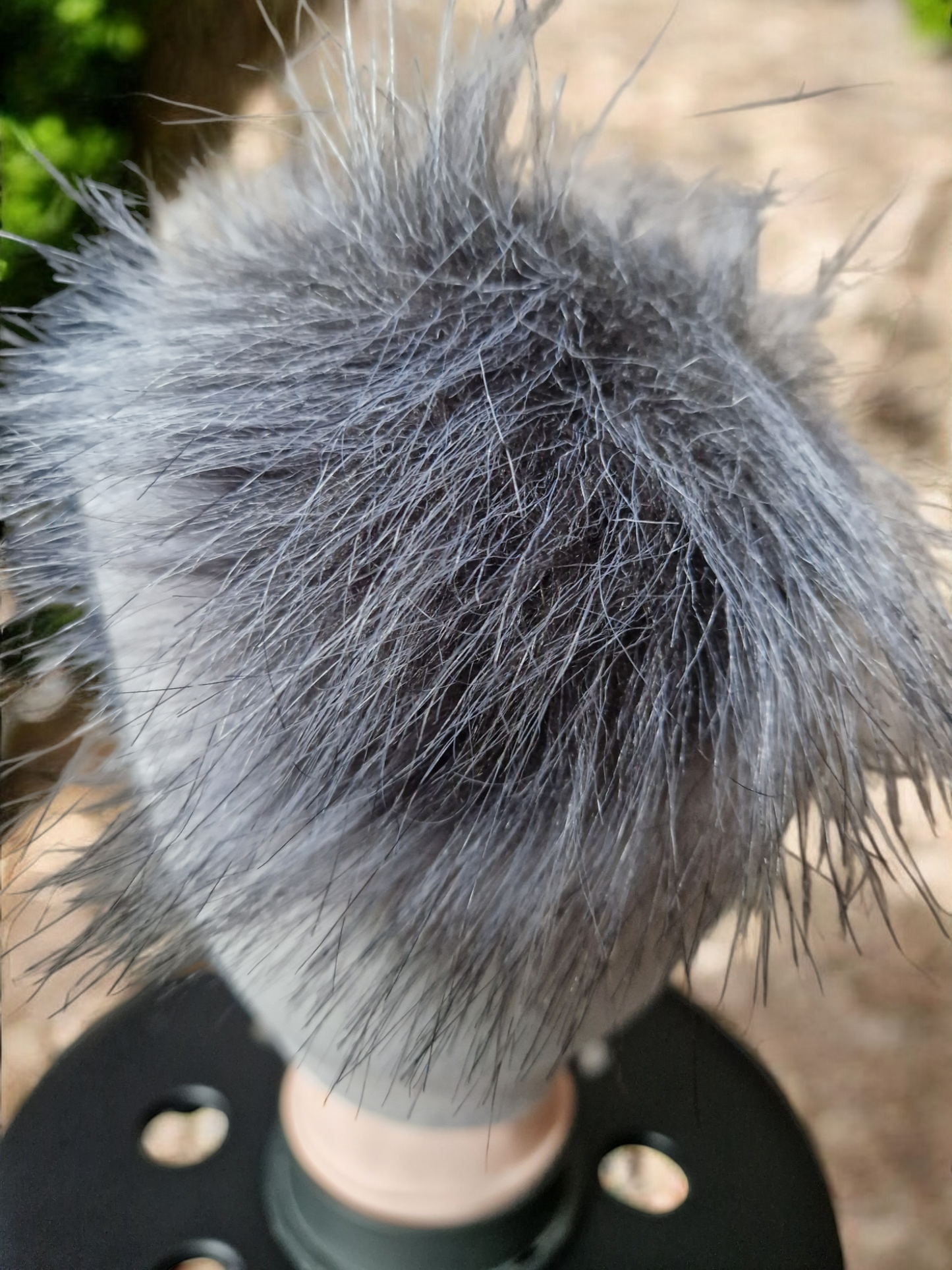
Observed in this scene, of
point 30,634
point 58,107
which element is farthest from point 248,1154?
point 58,107

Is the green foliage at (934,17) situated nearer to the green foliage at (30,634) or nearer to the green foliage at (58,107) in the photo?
the green foliage at (58,107)

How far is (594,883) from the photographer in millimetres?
287

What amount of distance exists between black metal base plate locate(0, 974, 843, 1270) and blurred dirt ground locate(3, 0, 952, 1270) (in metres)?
0.07

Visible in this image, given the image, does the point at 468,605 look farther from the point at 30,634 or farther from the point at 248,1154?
the point at 248,1154

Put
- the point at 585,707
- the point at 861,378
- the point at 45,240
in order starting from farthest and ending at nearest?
the point at 45,240 → the point at 861,378 → the point at 585,707

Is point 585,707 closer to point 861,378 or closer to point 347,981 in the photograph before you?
point 347,981

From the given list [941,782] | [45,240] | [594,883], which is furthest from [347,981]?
[45,240]

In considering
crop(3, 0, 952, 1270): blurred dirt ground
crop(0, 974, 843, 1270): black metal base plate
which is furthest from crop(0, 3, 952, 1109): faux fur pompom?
crop(3, 0, 952, 1270): blurred dirt ground

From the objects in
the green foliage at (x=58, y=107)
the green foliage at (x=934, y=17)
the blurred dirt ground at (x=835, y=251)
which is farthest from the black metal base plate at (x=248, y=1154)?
the green foliage at (x=934, y=17)

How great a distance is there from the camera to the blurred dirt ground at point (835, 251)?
70cm

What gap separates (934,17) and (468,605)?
1.96 ft

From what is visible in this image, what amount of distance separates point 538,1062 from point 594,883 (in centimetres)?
12

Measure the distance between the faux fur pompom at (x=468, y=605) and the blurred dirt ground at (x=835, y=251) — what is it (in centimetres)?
34

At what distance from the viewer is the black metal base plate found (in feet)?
1.63
